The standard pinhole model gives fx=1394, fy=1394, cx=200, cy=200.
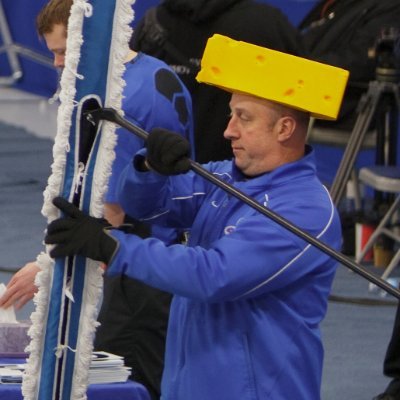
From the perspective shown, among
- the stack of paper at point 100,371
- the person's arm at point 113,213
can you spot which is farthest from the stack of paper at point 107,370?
the person's arm at point 113,213

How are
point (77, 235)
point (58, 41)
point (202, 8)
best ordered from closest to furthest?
point (77, 235)
point (58, 41)
point (202, 8)

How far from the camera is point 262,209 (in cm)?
295

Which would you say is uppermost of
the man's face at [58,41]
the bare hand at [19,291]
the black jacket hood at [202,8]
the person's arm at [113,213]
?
the black jacket hood at [202,8]

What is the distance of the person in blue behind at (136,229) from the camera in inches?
157

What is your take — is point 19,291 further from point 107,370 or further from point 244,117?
point 244,117

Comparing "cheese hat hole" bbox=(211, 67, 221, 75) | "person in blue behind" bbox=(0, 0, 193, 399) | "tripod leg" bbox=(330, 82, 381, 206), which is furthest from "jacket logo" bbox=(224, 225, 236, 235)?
"tripod leg" bbox=(330, 82, 381, 206)

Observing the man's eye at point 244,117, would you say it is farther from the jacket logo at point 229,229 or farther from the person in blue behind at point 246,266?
the jacket logo at point 229,229

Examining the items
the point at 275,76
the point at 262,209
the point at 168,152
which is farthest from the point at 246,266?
the point at 275,76

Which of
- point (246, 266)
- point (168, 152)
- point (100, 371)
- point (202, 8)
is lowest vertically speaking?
point (100, 371)

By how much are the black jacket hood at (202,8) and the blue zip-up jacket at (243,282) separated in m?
2.32

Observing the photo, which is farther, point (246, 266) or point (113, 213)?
point (113, 213)

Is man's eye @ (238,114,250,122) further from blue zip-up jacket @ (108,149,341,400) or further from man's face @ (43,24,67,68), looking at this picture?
man's face @ (43,24,67,68)

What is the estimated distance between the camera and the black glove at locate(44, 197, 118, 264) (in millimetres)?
2900

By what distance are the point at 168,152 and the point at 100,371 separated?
0.90 metres
